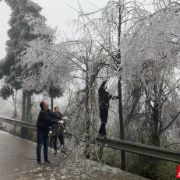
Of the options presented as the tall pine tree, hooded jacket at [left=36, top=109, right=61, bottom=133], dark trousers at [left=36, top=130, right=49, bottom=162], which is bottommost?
dark trousers at [left=36, top=130, right=49, bottom=162]

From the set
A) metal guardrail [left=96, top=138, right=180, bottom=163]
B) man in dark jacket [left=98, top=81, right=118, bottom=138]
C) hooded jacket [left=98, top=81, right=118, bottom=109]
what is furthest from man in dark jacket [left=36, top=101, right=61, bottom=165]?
metal guardrail [left=96, top=138, right=180, bottom=163]

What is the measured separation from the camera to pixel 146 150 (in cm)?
537

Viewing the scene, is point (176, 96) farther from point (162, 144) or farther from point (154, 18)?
point (154, 18)

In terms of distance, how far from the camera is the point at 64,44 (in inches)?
311

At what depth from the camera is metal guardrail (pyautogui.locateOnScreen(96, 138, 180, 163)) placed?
4.81 m

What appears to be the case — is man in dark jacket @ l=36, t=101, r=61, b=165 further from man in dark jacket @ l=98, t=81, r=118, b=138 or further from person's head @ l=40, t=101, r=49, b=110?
man in dark jacket @ l=98, t=81, r=118, b=138

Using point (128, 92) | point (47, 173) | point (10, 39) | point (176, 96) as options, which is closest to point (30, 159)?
point (47, 173)

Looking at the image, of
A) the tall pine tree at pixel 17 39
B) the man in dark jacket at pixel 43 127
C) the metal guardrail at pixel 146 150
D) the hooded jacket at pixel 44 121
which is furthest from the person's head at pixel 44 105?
the tall pine tree at pixel 17 39

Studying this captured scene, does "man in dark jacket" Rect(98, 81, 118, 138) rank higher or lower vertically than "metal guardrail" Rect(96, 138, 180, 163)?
higher

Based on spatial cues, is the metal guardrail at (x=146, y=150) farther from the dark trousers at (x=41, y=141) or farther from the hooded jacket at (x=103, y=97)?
the dark trousers at (x=41, y=141)

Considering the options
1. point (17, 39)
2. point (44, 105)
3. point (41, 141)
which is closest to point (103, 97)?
point (44, 105)

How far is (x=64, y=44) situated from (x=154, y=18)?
3.97 m

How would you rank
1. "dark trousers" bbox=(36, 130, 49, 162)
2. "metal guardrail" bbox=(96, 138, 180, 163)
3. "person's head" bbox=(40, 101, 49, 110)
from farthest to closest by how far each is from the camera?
"person's head" bbox=(40, 101, 49, 110) < "dark trousers" bbox=(36, 130, 49, 162) < "metal guardrail" bbox=(96, 138, 180, 163)

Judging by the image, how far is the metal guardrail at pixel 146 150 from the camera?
15.8 ft
